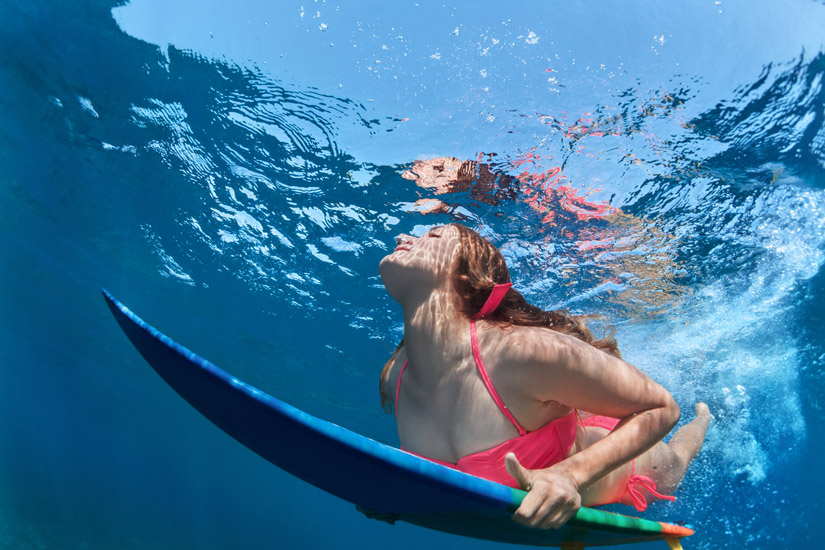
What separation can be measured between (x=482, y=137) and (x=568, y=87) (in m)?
1.69

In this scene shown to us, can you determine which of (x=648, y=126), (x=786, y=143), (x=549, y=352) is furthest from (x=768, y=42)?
(x=549, y=352)

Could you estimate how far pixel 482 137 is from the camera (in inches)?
318

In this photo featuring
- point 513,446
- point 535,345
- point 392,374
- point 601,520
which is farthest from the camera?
point 392,374

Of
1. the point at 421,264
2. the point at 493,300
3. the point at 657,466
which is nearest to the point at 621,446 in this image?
the point at 493,300

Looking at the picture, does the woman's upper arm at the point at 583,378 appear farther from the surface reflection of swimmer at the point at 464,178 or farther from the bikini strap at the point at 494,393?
the surface reflection of swimmer at the point at 464,178

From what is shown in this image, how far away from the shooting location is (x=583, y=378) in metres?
2.52

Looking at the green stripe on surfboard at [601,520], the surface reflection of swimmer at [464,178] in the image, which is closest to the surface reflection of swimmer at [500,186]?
the surface reflection of swimmer at [464,178]

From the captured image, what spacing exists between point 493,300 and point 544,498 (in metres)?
1.58

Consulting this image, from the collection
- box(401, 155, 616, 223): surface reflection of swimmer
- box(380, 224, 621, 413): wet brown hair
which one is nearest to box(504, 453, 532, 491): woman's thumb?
box(380, 224, 621, 413): wet brown hair

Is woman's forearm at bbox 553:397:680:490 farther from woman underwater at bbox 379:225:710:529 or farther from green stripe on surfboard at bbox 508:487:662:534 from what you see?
green stripe on surfboard at bbox 508:487:662:534

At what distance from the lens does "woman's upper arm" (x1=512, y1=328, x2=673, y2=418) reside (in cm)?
251

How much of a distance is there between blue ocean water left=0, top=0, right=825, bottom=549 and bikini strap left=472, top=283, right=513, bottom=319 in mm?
5013

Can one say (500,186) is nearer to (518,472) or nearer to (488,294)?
(488,294)

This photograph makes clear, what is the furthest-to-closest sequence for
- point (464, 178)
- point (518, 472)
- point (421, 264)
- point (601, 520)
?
point (464, 178) → point (421, 264) → point (601, 520) → point (518, 472)
